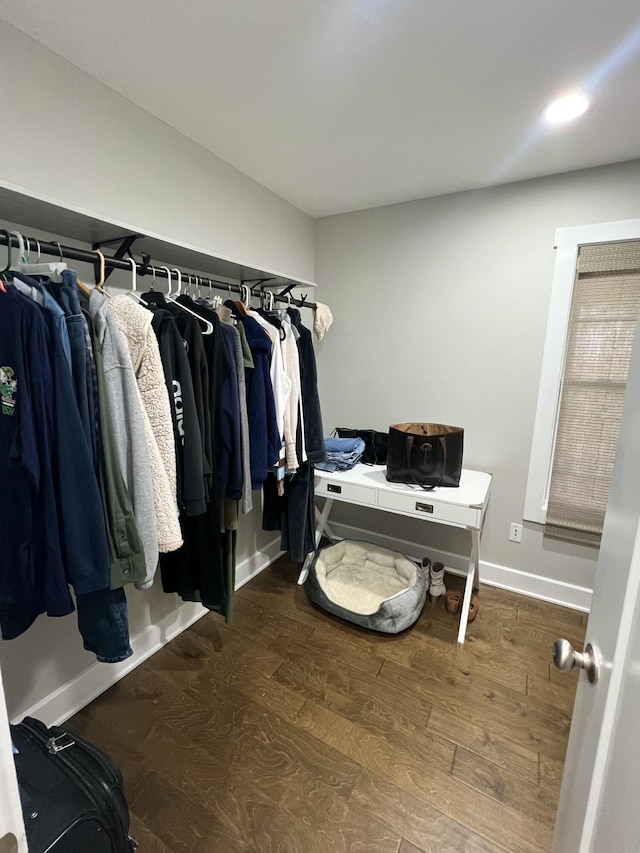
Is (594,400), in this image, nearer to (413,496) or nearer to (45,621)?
(413,496)

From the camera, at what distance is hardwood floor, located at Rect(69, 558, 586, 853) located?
119 cm

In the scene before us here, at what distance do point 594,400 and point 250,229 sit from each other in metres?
2.06

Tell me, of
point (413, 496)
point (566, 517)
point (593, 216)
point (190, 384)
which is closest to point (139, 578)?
point (190, 384)

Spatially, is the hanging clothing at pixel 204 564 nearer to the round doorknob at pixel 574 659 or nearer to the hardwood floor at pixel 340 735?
the hardwood floor at pixel 340 735

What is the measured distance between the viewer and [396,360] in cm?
253

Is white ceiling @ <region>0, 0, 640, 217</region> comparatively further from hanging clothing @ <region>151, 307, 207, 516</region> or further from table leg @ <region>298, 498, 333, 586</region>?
table leg @ <region>298, 498, 333, 586</region>

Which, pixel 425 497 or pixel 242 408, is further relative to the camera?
pixel 425 497

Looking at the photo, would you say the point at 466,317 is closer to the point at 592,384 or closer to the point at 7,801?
the point at 592,384

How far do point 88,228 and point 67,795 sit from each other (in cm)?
150

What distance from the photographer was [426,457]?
2006 millimetres

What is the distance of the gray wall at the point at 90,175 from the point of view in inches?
47.7

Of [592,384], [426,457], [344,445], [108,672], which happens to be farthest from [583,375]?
[108,672]

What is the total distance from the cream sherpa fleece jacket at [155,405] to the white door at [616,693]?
108 centimetres

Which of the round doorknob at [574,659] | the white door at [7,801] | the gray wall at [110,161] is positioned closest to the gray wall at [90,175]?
the gray wall at [110,161]
